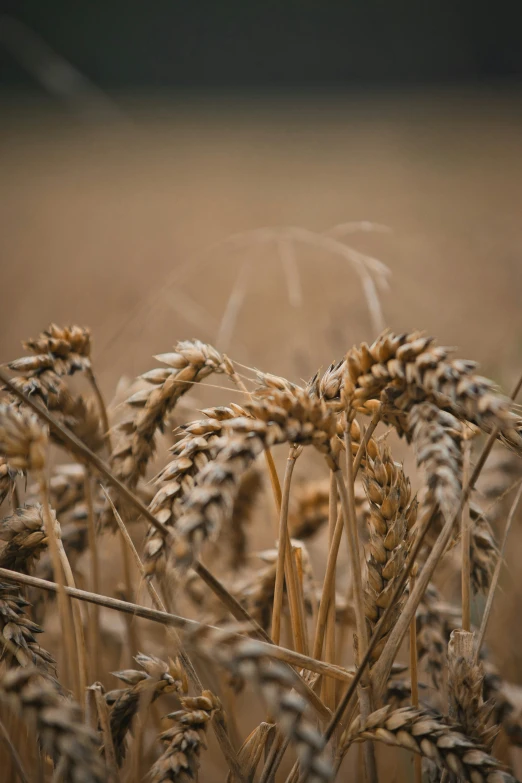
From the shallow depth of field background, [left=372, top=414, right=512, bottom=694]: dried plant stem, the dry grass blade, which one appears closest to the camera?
the dry grass blade

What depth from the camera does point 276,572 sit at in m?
0.55

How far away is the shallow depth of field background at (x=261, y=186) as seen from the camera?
264 centimetres

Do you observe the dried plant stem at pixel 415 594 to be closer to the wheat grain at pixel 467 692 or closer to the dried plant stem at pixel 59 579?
the wheat grain at pixel 467 692

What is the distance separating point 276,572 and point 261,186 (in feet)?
18.6

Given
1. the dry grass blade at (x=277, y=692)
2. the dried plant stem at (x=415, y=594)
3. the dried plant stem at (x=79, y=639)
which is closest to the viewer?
the dry grass blade at (x=277, y=692)

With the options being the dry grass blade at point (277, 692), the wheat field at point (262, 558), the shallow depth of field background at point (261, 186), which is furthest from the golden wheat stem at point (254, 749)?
the shallow depth of field background at point (261, 186)

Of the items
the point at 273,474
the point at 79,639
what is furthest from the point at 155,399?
the point at 79,639

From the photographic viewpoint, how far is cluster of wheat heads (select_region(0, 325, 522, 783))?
37cm

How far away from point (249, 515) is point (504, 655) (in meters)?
0.50

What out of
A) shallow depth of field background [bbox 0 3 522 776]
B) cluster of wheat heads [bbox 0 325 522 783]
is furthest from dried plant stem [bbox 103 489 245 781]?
shallow depth of field background [bbox 0 3 522 776]

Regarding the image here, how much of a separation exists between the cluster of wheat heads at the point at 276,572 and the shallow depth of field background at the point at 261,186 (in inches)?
26.2

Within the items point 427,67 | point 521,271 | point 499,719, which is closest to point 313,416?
point 499,719

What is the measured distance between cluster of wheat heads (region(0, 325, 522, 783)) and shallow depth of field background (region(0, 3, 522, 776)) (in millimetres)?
666

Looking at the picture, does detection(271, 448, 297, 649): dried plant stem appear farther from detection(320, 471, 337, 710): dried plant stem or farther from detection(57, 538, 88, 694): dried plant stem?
detection(57, 538, 88, 694): dried plant stem
